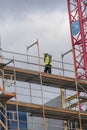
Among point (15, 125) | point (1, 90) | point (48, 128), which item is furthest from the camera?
point (48, 128)

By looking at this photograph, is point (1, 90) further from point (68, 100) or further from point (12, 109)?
point (68, 100)

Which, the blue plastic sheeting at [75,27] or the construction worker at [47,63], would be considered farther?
the blue plastic sheeting at [75,27]

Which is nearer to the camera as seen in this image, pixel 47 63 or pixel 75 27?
pixel 47 63

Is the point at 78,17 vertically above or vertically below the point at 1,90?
above

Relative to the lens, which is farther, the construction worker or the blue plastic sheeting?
the blue plastic sheeting

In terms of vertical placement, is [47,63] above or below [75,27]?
below

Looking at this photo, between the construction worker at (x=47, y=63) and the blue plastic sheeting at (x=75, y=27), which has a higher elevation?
the blue plastic sheeting at (x=75, y=27)

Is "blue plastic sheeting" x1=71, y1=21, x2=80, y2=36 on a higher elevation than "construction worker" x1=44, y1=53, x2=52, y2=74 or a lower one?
higher

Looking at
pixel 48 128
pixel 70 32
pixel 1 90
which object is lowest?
pixel 48 128

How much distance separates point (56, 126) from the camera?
134 ft

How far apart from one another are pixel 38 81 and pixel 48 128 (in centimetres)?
404

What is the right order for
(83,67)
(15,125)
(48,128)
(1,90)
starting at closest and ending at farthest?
(1,90) < (15,125) < (48,128) < (83,67)

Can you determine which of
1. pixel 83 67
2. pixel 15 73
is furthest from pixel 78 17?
pixel 15 73

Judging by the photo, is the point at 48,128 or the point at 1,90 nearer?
the point at 1,90
